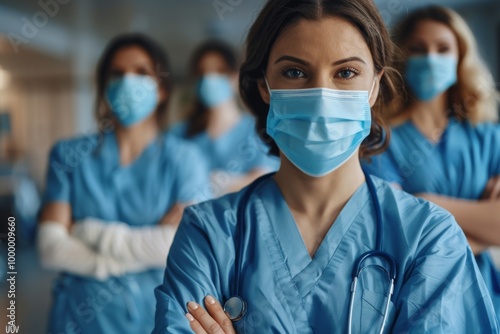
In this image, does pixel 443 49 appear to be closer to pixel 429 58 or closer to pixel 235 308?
pixel 429 58

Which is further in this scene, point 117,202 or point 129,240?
point 117,202

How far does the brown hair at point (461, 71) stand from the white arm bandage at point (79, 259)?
0.95m

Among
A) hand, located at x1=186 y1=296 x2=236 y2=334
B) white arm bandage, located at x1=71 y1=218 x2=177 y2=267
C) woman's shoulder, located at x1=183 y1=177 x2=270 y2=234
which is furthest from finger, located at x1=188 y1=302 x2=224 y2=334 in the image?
white arm bandage, located at x1=71 y1=218 x2=177 y2=267

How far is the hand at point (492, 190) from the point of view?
4.92 feet

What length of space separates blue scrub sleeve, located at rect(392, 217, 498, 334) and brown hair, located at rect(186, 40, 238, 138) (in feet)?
7.42

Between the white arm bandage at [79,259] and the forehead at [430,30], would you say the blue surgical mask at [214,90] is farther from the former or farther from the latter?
the forehead at [430,30]

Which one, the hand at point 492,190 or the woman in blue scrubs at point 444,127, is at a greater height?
the woman in blue scrubs at point 444,127

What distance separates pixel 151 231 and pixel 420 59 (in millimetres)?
952

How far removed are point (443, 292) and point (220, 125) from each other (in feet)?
7.57

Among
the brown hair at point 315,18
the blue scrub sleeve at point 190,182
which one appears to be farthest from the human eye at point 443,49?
the blue scrub sleeve at point 190,182

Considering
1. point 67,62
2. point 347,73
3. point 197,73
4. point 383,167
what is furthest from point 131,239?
point 67,62

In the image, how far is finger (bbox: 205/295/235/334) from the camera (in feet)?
3.30

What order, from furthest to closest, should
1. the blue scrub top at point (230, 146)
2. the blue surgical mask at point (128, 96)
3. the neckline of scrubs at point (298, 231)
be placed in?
the blue scrub top at point (230, 146) → the blue surgical mask at point (128, 96) → the neckline of scrubs at point (298, 231)

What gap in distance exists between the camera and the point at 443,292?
0.97 metres
